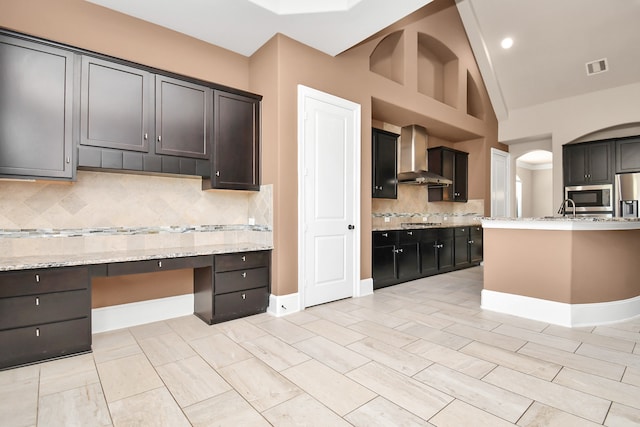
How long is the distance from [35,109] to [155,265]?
1515mm

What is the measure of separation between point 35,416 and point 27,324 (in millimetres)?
851

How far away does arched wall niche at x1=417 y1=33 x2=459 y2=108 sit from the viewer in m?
5.79

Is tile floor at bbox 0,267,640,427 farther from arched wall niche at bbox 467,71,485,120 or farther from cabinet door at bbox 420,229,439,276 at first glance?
arched wall niche at bbox 467,71,485,120

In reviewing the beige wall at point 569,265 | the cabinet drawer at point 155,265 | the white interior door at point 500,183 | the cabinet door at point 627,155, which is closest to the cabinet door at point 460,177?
the white interior door at point 500,183

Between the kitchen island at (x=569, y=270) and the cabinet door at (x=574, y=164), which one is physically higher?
the cabinet door at (x=574, y=164)

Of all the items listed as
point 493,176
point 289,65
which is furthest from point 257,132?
point 493,176

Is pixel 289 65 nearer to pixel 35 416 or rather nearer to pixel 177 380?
pixel 177 380

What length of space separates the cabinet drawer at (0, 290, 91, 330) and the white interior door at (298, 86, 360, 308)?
199 cm

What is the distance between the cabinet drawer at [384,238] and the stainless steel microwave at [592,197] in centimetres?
404

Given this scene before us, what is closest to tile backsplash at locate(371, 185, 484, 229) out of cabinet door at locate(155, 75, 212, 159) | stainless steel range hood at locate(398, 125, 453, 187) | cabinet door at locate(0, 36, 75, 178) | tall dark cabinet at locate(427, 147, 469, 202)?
tall dark cabinet at locate(427, 147, 469, 202)

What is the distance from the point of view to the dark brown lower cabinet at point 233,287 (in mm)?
3162

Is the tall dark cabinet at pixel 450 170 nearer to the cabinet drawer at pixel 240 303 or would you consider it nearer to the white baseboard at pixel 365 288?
the white baseboard at pixel 365 288

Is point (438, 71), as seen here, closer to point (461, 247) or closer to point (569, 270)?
point (461, 247)

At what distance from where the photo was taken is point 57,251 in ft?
9.22
